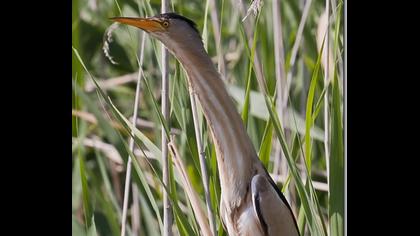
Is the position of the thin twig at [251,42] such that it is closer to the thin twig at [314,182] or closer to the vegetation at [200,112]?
the vegetation at [200,112]

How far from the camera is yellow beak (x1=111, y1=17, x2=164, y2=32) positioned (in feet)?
4.54

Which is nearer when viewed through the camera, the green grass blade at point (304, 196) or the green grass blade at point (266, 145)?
the green grass blade at point (304, 196)

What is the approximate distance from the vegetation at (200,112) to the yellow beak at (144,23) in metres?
0.05

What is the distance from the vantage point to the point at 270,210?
1388 mm

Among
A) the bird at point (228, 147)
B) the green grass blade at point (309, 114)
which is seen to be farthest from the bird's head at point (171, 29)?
the green grass blade at point (309, 114)

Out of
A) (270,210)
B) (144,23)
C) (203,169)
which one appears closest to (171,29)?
(144,23)

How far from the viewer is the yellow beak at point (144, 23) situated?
4.54 ft

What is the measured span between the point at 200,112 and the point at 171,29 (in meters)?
0.17

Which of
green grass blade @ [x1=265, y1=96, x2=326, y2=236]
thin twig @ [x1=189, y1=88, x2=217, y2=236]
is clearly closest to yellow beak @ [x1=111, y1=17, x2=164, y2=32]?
thin twig @ [x1=189, y1=88, x2=217, y2=236]

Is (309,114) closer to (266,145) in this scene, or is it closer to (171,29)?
(266,145)

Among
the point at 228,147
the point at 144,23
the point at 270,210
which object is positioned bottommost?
the point at 270,210

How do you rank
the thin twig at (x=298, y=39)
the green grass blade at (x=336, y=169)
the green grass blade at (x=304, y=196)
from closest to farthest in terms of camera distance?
the green grass blade at (x=304, y=196)
the green grass blade at (x=336, y=169)
the thin twig at (x=298, y=39)

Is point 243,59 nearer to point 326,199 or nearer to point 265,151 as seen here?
point 265,151
